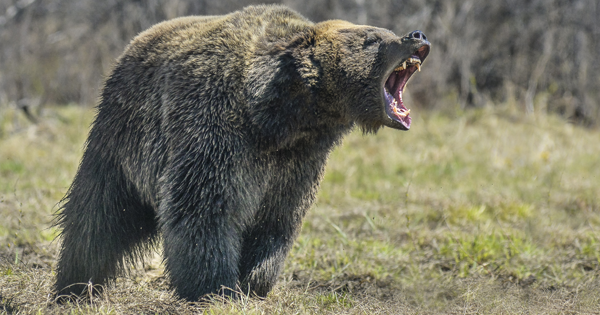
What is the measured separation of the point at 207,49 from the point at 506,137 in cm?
606

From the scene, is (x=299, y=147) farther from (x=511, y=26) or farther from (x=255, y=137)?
(x=511, y=26)

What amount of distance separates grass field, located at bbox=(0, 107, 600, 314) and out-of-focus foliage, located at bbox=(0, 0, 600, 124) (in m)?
1.49

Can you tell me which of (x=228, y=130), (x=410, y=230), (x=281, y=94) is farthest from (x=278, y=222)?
(x=410, y=230)

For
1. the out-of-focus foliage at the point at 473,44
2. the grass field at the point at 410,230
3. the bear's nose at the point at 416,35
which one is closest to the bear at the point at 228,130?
the bear's nose at the point at 416,35

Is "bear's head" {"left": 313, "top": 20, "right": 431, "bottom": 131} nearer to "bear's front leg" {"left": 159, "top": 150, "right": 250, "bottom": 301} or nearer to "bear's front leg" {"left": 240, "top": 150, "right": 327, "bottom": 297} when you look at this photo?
"bear's front leg" {"left": 240, "top": 150, "right": 327, "bottom": 297}

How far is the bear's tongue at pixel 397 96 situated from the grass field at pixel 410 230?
996 millimetres

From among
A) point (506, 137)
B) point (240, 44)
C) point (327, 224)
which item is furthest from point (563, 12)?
point (240, 44)

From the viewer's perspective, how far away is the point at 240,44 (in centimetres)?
344

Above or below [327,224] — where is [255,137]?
above

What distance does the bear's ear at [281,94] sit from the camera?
332 centimetres

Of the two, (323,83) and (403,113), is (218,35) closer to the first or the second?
(323,83)

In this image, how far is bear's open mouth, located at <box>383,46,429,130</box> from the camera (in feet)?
10.9

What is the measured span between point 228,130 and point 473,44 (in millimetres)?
7994

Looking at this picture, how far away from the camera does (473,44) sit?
10383 millimetres
